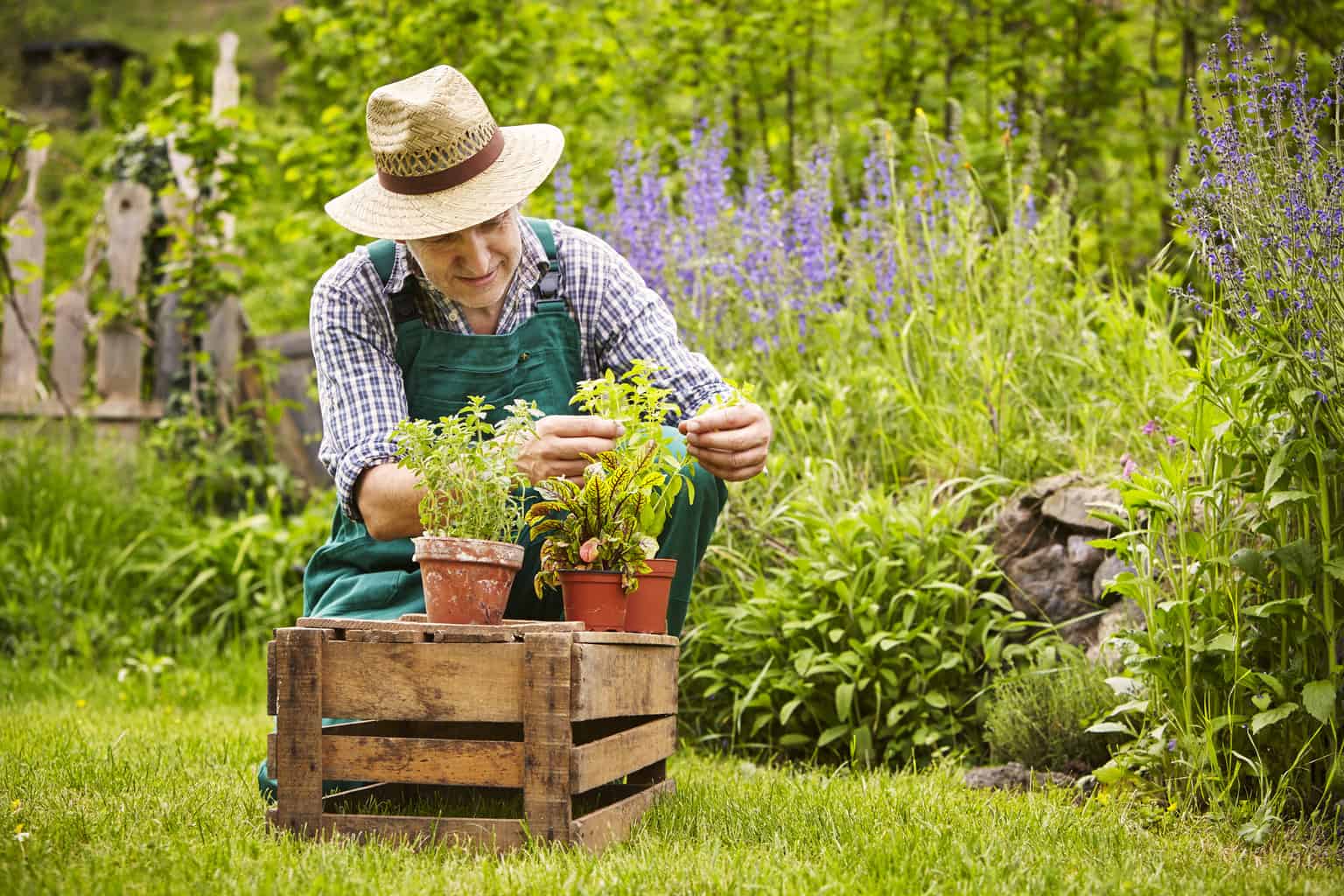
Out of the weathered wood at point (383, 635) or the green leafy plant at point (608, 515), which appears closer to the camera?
the weathered wood at point (383, 635)

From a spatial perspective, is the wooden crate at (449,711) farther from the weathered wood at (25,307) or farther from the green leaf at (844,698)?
the weathered wood at (25,307)

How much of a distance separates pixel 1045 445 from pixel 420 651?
2135 millimetres

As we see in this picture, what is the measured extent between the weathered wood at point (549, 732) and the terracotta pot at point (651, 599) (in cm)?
30

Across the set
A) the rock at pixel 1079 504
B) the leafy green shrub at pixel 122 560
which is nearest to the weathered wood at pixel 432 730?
the rock at pixel 1079 504

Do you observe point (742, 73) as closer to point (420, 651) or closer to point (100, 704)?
point (100, 704)

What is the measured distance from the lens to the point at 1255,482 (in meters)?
2.35

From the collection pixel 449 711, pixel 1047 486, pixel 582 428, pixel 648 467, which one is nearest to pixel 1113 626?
pixel 1047 486

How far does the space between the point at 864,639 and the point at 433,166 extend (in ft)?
5.24

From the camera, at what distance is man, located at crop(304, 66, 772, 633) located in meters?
2.32

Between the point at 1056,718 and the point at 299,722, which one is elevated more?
the point at 299,722

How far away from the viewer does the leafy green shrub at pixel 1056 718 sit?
8.97 feet

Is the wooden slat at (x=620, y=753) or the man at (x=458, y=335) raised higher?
the man at (x=458, y=335)

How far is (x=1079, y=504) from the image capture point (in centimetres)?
319

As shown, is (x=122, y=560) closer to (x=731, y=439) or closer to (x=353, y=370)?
(x=353, y=370)
